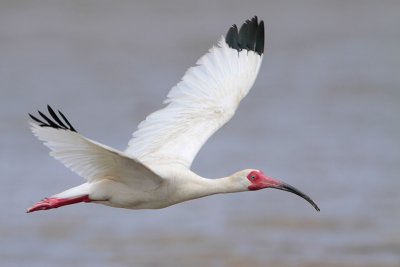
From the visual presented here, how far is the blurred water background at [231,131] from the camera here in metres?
26.1

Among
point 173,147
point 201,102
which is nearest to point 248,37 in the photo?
point 201,102

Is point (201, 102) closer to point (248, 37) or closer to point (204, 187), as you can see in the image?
point (248, 37)

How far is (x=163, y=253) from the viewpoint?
84.3 ft

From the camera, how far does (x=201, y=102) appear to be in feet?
67.2

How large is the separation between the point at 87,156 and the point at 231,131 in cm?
1440

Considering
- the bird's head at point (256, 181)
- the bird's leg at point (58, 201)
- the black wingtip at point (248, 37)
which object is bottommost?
the bird's leg at point (58, 201)

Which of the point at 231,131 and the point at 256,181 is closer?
Answer: the point at 256,181

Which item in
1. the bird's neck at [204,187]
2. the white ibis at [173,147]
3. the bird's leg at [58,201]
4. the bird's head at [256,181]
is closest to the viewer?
the white ibis at [173,147]

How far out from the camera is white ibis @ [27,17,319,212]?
1734cm

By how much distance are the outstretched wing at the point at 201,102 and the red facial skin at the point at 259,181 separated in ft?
2.77

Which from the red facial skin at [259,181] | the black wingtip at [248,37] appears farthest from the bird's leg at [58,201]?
the black wingtip at [248,37]

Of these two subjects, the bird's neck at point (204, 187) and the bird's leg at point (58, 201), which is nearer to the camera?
the bird's leg at point (58, 201)


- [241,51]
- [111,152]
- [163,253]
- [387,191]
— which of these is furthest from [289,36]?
[111,152]

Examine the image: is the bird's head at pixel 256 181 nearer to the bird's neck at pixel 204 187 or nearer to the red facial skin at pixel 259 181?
the red facial skin at pixel 259 181
